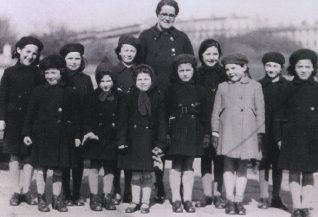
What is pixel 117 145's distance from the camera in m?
3.67

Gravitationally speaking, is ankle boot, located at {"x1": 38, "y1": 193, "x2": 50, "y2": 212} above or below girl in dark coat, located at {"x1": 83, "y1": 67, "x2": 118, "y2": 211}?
below

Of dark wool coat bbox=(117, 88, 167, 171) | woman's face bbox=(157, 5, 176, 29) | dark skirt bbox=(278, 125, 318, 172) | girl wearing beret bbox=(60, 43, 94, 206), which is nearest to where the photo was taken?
dark skirt bbox=(278, 125, 318, 172)

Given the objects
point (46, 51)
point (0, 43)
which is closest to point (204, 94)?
point (0, 43)

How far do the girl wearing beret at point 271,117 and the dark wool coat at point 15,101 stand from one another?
1753 mm

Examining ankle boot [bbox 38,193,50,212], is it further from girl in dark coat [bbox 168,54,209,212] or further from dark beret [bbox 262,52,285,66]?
dark beret [bbox 262,52,285,66]

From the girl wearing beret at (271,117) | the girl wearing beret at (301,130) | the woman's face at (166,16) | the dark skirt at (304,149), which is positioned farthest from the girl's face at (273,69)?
the woman's face at (166,16)

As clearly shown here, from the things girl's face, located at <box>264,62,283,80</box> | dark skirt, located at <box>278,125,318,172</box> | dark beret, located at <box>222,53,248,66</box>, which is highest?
dark beret, located at <box>222,53,248,66</box>

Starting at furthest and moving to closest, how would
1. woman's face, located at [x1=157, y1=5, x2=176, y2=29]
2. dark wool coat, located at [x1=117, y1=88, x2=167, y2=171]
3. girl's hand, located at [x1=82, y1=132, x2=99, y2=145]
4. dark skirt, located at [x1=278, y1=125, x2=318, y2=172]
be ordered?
woman's face, located at [x1=157, y1=5, x2=176, y2=29] → girl's hand, located at [x1=82, y1=132, x2=99, y2=145] → dark wool coat, located at [x1=117, y1=88, x2=167, y2=171] → dark skirt, located at [x1=278, y1=125, x2=318, y2=172]

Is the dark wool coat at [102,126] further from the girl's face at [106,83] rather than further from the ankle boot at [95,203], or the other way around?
the ankle boot at [95,203]

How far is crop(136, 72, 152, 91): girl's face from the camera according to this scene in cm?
372

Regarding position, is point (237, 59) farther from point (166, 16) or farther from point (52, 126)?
point (52, 126)

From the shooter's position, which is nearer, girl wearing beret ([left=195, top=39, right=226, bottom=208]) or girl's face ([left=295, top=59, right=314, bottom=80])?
girl's face ([left=295, top=59, right=314, bottom=80])

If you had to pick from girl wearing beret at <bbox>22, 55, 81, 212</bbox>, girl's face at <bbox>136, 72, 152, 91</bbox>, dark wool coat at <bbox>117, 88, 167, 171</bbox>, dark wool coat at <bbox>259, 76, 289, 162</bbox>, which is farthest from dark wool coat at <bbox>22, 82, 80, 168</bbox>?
dark wool coat at <bbox>259, 76, 289, 162</bbox>

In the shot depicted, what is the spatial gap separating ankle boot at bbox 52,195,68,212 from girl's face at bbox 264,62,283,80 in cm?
179
